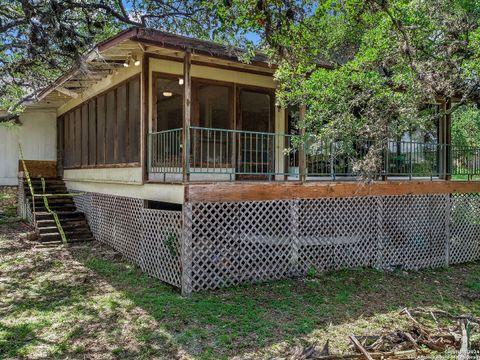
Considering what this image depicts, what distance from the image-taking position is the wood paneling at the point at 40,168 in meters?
15.0

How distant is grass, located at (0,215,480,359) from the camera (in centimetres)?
501

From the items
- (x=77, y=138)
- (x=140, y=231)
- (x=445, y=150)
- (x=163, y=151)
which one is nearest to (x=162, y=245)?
(x=140, y=231)

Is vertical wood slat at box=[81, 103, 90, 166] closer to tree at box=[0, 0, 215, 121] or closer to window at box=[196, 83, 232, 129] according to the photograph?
tree at box=[0, 0, 215, 121]

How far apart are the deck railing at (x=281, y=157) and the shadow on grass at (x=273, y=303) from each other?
2.06m

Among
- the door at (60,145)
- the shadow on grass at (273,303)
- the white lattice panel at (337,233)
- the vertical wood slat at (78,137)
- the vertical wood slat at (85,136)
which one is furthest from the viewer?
the door at (60,145)

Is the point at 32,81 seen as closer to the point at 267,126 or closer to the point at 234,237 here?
the point at 267,126

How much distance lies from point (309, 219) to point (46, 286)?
5098mm

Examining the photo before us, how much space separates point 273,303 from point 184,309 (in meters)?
1.43

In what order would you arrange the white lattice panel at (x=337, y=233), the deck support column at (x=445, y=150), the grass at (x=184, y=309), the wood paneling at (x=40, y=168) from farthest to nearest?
the wood paneling at (x=40, y=168), the deck support column at (x=445, y=150), the white lattice panel at (x=337, y=233), the grass at (x=184, y=309)

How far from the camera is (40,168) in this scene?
15.3 metres

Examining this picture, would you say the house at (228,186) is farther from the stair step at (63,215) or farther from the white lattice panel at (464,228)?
the stair step at (63,215)

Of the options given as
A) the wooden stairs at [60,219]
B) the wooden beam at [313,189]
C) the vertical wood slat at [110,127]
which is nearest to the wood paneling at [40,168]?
the wooden stairs at [60,219]

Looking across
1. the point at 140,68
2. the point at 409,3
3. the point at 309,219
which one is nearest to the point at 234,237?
the point at 309,219

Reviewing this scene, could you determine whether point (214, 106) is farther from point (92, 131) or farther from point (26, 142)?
point (26, 142)
